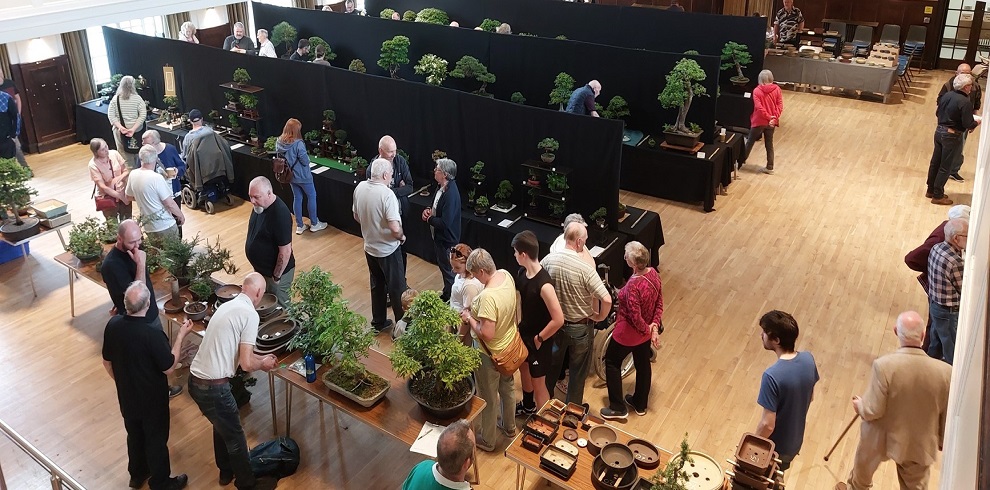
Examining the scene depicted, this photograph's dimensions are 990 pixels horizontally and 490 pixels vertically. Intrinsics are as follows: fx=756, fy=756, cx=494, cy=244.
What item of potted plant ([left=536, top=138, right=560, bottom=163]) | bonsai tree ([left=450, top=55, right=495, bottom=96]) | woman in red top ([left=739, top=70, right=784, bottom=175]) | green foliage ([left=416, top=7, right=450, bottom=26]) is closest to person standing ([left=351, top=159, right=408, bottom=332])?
potted plant ([left=536, top=138, right=560, bottom=163])

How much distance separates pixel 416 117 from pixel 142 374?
4.58m

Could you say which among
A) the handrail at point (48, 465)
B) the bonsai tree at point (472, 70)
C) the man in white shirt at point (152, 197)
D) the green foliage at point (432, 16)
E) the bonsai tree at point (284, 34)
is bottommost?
the handrail at point (48, 465)

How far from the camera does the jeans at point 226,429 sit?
431cm

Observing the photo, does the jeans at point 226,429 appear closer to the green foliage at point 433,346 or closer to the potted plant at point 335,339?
the potted plant at point 335,339

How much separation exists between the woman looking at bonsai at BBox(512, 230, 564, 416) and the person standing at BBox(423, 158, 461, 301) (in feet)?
4.89

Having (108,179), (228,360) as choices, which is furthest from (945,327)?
(108,179)

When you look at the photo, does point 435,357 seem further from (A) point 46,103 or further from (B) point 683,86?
(A) point 46,103

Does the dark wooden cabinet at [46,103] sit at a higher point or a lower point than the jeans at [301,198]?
higher

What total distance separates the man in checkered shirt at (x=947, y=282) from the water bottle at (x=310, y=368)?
4.23 meters

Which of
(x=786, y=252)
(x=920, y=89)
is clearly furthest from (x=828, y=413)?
(x=920, y=89)

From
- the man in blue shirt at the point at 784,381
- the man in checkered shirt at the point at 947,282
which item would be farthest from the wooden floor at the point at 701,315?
the man in blue shirt at the point at 784,381

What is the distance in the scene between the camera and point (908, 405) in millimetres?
3932

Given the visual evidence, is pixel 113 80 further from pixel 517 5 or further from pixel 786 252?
pixel 786 252

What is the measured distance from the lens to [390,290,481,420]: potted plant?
13.3ft
